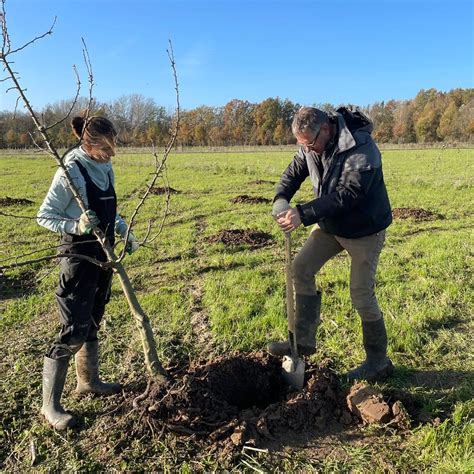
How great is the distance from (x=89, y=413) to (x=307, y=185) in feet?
50.4

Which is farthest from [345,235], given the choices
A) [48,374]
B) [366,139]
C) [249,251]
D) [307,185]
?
[307,185]

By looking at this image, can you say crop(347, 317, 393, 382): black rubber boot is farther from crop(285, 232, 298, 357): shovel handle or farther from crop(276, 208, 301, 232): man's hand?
crop(276, 208, 301, 232): man's hand

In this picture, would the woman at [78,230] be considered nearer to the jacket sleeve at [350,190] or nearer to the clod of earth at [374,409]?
the jacket sleeve at [350,190]

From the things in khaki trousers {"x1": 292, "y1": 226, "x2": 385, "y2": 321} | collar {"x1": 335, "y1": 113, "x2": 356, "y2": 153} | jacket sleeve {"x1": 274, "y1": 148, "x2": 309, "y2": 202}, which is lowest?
khaki trousers {"x1": 292, "y1": 226, "x2": 385, "y2": 321}

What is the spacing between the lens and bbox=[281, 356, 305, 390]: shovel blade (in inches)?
138

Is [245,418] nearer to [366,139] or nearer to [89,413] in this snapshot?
[89,413]

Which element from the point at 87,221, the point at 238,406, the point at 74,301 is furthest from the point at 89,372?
the point at 87,221

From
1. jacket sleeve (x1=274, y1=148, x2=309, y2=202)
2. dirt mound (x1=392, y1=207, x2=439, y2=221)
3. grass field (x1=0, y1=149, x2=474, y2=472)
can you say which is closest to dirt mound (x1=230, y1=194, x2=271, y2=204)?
grass field (x1=0, y1=149, x2=474, y2=472)

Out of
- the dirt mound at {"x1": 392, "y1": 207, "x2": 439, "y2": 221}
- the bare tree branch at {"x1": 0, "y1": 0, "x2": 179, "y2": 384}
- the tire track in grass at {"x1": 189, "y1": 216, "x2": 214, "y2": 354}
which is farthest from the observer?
the dirt mound at {"x1": 392, "y1": 207, "x2": 439, "y2": 221}

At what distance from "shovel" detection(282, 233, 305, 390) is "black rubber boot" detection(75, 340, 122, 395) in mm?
1489

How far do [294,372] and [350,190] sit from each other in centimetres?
158

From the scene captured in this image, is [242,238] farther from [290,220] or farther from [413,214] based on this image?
[290,220]

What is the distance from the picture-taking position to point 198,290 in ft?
20.1

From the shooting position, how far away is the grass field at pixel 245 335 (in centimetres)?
289
